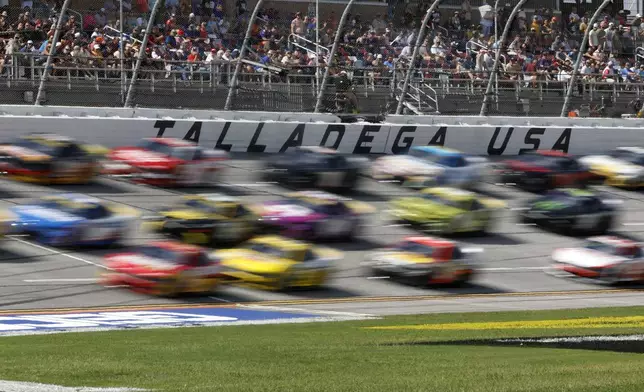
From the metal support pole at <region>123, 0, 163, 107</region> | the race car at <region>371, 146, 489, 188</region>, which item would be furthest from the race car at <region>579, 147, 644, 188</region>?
the metal support pole at <region>123, 0, 163, 107</region>

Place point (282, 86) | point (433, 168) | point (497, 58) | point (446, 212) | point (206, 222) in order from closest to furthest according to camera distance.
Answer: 1. point (206, 222)
2. point (446, 212)
3. point (282, 86)
4. point (433, 168)
5. point (497, 58)

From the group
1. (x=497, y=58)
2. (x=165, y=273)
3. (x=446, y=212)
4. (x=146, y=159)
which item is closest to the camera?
(x=165, y=273)

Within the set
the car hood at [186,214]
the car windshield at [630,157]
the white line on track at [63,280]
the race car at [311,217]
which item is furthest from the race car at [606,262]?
the car windshield at [630,157]

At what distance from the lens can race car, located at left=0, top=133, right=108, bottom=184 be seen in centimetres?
2980

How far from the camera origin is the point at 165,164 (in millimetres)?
31281

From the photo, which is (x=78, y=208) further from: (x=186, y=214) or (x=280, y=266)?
(x=280, y=266)

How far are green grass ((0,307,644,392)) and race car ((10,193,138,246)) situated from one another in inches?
380

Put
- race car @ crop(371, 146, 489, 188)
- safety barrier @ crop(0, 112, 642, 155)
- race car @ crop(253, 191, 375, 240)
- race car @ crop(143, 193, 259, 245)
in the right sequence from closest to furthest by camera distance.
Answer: race car @ crop(143, 193, 259, 245), race car @ crop(253, 191, 375, 240), safety barrier @ crop(0, 112, 642, 155), race car @ crop(371, 146, 489, 188)

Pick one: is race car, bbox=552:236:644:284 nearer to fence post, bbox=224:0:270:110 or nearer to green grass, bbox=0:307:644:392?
green grass, bbox=0:307:644:392

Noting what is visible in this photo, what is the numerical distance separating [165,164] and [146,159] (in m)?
0.53

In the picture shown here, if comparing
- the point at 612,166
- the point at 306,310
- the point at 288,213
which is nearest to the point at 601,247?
the point at 288,213

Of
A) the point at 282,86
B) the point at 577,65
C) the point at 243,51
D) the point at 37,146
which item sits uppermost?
the point at 243,51

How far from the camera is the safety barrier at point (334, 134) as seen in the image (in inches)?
1262

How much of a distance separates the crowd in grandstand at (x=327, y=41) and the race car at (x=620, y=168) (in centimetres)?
268
